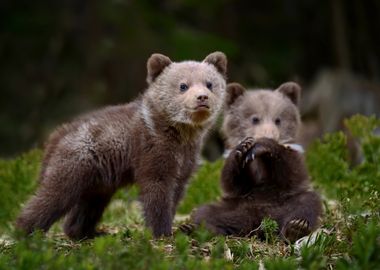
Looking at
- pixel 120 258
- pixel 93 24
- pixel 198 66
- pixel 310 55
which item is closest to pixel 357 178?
pixel 198 66

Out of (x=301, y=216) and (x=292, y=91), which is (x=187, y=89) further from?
(x=292, y=91)

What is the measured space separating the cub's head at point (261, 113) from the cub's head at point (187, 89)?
3.33 feet

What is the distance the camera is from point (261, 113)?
890cm

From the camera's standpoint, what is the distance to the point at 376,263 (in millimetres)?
5195

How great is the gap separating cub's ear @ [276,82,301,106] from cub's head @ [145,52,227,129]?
4.55ft

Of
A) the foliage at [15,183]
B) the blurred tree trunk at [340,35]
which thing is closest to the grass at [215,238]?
the foliage at [15,183]

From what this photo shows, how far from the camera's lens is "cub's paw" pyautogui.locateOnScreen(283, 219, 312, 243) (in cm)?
700

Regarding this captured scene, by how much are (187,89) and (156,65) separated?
16.9 inches

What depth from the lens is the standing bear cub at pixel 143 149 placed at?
7.20 meters

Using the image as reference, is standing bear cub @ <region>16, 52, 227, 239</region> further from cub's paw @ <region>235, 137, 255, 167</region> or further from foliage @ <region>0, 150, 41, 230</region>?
foliage @ <region>0, 150, 41, 230</region>

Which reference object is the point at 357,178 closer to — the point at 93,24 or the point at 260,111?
the point at 260,111

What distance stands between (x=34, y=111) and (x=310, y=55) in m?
8.49

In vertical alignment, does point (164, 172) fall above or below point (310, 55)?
below

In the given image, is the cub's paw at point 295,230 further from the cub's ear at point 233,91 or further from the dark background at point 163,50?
the dark background at point 163,50
